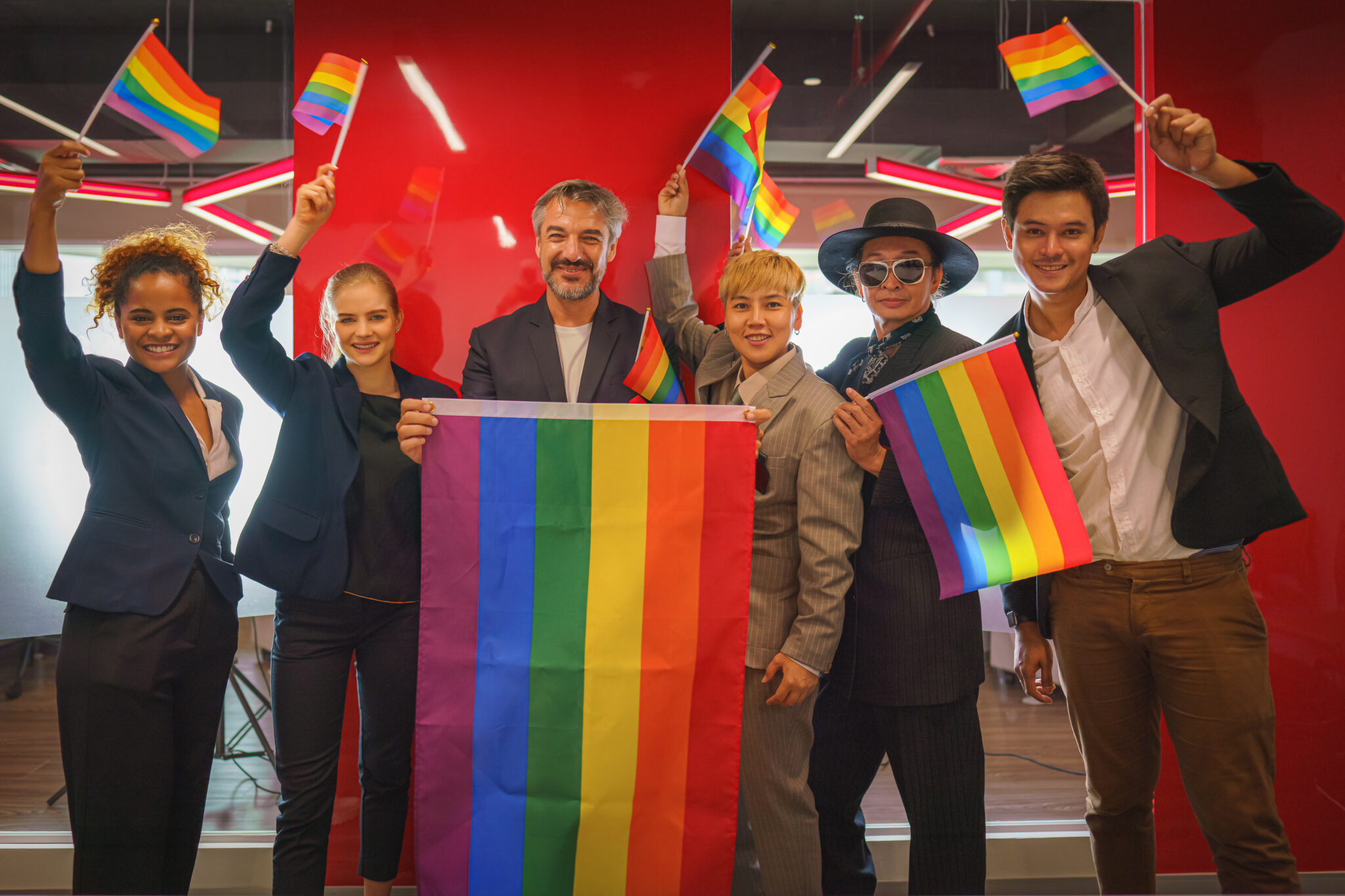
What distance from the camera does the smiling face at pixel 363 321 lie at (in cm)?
235

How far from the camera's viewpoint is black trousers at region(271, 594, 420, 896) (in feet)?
7.29

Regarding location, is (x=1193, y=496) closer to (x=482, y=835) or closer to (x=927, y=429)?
(x=927, y=429)

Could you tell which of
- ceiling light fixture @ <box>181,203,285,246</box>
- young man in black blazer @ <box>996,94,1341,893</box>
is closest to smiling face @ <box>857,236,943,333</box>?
young man in black blazer @ <box>996,94,1341,893</box>

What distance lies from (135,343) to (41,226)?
36cm

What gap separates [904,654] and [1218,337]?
1.11 m

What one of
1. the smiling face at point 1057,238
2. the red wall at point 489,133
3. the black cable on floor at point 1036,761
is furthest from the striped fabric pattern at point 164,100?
the black cable on floor at point 1036,761

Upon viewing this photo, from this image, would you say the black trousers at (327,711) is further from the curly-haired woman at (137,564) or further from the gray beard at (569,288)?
the gray beard at (569,288)

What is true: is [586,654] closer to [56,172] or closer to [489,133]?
[56,172]

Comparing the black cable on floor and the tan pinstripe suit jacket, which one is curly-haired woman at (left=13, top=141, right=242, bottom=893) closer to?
the tan pinstripe suit jacket

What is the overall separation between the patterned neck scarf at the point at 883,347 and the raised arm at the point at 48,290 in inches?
81.4

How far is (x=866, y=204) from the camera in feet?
15.7

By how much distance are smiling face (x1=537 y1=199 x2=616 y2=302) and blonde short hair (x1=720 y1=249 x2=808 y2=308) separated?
0.47 m

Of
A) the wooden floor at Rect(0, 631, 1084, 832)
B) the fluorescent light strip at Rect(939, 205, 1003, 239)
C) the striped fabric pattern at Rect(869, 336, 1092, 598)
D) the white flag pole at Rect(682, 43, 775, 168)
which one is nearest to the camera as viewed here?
the striped fabric pattern at Rect(869, 336, 1092, 598)

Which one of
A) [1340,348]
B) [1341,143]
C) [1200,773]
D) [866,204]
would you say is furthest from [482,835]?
[866,204]
